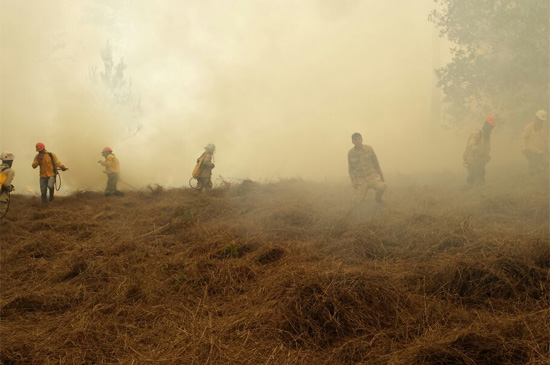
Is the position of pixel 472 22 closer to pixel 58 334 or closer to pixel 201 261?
pixel 201 261

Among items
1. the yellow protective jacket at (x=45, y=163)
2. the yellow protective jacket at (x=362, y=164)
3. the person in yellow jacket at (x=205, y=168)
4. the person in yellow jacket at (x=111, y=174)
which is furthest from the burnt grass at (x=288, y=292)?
the person in yellow jacket at (x=111, y=174)

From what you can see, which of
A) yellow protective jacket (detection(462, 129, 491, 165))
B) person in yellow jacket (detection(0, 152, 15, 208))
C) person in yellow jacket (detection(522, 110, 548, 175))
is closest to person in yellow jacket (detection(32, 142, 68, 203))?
person in yellow jacket (detection(0, 152, 15, 208))

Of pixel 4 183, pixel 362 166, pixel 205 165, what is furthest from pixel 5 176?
pixel 362 166

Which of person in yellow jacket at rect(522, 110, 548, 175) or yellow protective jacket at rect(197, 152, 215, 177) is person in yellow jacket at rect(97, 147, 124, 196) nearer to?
yellow protective jacket at rect(197, 152, 215, 177)

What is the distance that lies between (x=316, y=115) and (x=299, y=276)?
656 inches

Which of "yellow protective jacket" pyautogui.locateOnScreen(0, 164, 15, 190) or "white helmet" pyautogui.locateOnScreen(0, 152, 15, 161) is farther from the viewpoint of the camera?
"white helmet" pyautogui.locateOnScreen(0, 152, 15, 161)

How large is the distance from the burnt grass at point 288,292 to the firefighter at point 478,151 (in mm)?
2554

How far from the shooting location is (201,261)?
4.66m

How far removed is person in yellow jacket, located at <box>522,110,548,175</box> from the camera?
888 centimetres

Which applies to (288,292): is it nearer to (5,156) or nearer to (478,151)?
(5,156)

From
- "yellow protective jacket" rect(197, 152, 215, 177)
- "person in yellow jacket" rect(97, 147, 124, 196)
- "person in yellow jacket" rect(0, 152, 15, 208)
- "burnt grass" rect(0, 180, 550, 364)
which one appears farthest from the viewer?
"person in yellow jacket" rect(97, 147, 124, 196)

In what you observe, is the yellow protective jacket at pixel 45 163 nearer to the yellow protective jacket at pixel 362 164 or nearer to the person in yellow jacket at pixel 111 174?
the person in yellow jacket at pixel 111 174

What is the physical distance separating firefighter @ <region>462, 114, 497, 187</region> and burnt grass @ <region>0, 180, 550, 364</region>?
2.55 metres

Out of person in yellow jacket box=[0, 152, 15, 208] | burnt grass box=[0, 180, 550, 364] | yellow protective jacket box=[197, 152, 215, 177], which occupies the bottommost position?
burnt grass box=[0, 180, 550, 364]
